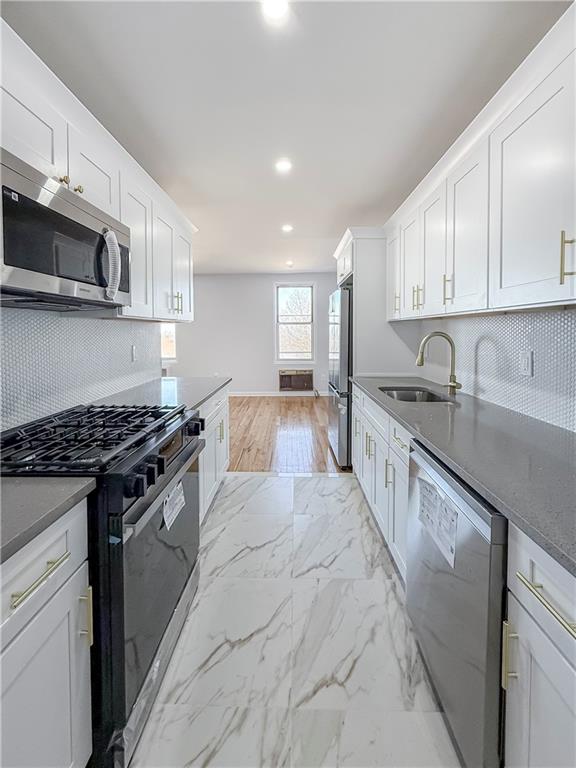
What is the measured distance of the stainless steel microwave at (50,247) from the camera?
1285 mm

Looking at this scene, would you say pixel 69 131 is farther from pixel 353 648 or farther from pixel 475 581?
pixel 353 648

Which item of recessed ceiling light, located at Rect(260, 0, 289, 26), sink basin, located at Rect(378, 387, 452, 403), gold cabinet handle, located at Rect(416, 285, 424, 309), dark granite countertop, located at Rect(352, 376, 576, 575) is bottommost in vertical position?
dark granite countertop, located at Rect(352, 376, 576, 575)

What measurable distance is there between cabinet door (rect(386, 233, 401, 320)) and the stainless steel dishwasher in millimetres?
2156

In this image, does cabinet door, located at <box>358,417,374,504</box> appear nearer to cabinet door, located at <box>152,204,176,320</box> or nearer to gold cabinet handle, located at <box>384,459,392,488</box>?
gold cabinet handle, located at <box>384,459,392,488</box>

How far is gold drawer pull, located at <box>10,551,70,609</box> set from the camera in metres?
0.93

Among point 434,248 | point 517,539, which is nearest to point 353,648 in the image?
point 517,539

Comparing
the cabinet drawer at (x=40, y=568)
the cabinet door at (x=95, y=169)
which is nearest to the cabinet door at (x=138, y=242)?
the cabinet door at (x=95, y=169)

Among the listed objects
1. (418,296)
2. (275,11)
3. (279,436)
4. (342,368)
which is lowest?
(279,436)

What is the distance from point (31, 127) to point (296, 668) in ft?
7.46

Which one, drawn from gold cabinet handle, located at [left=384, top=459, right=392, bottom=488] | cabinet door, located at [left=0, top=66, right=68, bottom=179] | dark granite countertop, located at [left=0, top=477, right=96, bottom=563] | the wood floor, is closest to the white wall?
the wood floor

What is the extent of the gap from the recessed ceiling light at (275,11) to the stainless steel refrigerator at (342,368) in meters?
2.53

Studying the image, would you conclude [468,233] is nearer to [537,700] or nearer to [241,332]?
[537,700]

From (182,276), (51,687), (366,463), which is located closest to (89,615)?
(51,687)

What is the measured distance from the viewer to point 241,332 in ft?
31.4
